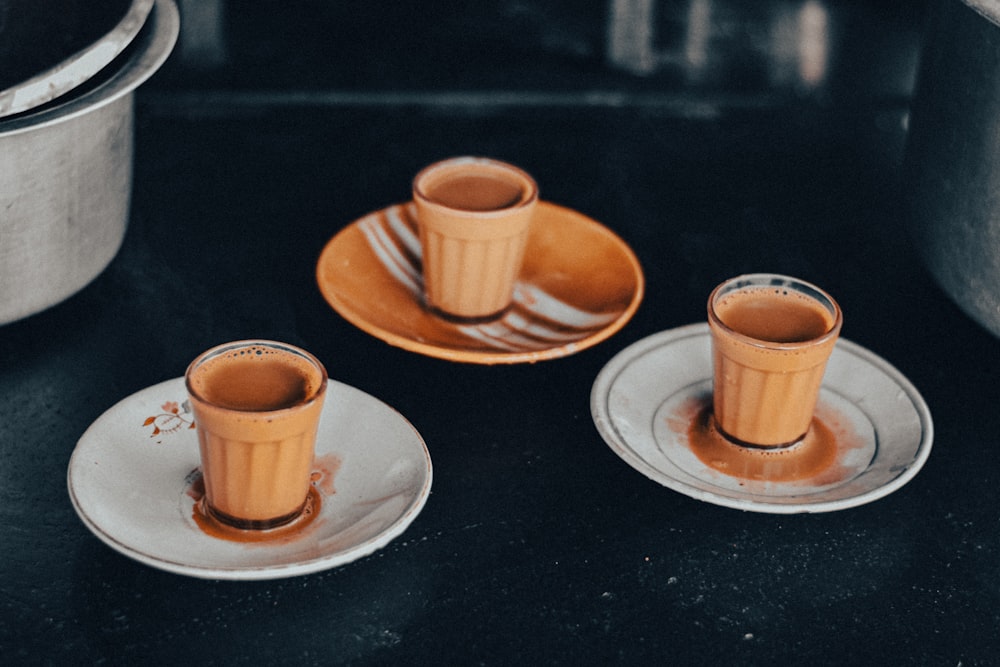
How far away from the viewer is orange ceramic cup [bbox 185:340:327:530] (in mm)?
697

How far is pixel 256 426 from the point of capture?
692mm

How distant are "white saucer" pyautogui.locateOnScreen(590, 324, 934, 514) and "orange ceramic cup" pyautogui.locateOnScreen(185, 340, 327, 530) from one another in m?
0.19

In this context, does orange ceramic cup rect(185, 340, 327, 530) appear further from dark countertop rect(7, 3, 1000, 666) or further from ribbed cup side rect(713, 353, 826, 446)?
ribbed cup side rect(713, 353, 826, 446)

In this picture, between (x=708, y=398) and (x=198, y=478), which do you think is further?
(x=708, y=398)

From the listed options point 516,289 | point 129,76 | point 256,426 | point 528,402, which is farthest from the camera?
point 516,289

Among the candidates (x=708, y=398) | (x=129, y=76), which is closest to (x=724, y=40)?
(x=708, y=398)

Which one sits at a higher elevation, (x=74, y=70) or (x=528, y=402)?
(x=74, y=70)

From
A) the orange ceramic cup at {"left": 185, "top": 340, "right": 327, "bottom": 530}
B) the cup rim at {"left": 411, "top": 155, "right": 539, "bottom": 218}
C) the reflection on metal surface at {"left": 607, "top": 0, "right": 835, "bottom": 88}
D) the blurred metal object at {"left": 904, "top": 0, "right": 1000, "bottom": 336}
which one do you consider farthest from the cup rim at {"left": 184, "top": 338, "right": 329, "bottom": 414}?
the reflection on metal surface at {"left": 607, "top": 0, "right": 835, "bottom": 88}

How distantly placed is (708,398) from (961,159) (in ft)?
0.81

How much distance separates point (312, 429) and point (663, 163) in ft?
2.07

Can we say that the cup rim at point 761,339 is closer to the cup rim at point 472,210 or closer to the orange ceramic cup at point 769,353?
the orange ceramic cup at point 769,353

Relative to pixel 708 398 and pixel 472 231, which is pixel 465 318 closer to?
pixel 472 231

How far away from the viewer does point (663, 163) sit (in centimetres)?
125

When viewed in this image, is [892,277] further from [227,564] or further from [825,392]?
[227,564]
